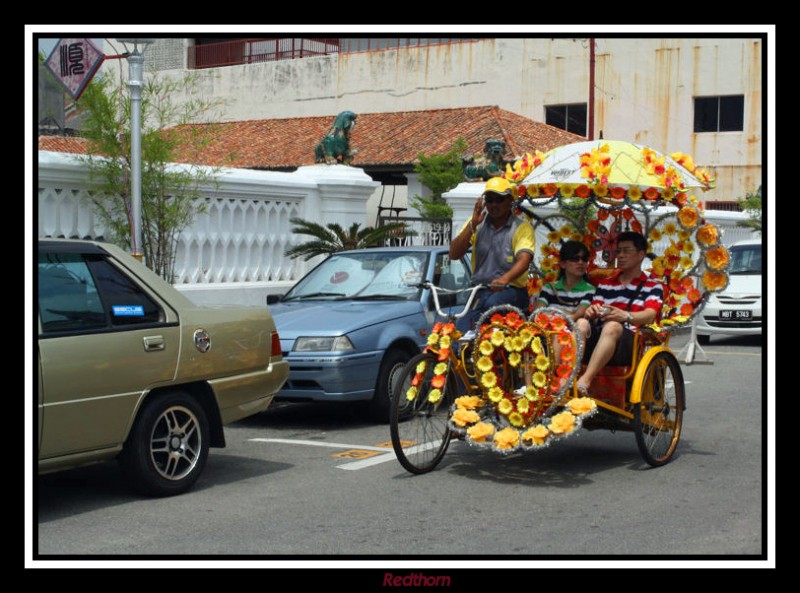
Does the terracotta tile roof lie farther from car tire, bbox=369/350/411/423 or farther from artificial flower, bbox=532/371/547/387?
artificial flower, bbox=532/371/547/387

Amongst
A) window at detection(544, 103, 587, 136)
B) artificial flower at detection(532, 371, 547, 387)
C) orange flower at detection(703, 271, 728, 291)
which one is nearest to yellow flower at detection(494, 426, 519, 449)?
artificial flower at detection(532, 371, 547, 387)

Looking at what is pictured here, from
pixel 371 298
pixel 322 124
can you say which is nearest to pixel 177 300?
pixel 371 298

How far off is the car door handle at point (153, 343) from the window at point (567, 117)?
125 ft

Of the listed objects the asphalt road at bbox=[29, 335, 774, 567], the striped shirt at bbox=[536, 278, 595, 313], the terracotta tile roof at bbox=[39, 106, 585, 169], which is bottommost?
the asphalt road at bbox=[29, 335, 774, 567]

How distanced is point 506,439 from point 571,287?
1.77 metres

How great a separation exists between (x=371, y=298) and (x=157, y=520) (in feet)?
15.3

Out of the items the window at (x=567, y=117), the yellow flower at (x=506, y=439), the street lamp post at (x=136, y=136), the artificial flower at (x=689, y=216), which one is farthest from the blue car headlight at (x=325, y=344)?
the window at (x=567, y=117)

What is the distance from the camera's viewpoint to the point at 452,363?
7.98 meters

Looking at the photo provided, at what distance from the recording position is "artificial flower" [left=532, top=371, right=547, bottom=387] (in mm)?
7652

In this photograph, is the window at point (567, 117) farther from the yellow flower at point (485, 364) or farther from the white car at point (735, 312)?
the yellow flower at point (485, 364)

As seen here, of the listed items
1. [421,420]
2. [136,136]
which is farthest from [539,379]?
[136,136]

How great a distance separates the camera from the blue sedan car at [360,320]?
976 centimetres

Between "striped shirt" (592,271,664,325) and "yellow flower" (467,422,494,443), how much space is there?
141cm

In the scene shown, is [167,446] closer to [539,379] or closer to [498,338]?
[498,338]
